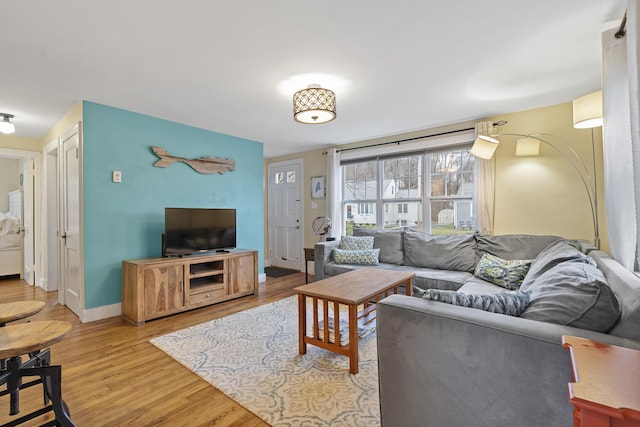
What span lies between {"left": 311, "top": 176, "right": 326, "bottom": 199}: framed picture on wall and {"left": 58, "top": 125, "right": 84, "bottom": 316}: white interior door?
3315 mm

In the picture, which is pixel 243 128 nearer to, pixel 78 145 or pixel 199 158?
pixel 199 158

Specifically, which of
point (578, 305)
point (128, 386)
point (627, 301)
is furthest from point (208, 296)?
point (627, 301)

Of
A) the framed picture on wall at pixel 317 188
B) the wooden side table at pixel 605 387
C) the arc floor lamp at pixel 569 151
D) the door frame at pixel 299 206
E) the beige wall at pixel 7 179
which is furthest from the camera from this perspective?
the beige wall at pixel 7 179

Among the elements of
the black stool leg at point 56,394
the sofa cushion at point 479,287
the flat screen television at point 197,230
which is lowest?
the black stool leg at point 56,394

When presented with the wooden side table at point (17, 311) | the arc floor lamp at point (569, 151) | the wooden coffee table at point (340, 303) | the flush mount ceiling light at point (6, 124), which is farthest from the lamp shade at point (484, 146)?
the flush mount ceiling light at point (6, 124)

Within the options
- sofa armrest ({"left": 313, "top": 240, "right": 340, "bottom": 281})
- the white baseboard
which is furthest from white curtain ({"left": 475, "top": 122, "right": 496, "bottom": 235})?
the white baseboard

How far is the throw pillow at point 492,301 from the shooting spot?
1.34m

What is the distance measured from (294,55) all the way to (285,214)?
3.87 metres

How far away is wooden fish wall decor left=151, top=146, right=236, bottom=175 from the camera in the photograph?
3648mm

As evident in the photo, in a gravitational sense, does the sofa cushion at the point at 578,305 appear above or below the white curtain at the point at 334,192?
below

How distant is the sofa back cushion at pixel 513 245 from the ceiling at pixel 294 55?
1474 mm

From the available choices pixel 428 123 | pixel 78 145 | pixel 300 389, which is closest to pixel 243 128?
pixel 78 145

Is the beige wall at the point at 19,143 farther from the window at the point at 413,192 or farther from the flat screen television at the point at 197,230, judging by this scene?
the window at the point at 413,192

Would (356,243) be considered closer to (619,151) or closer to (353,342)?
(353,342)
